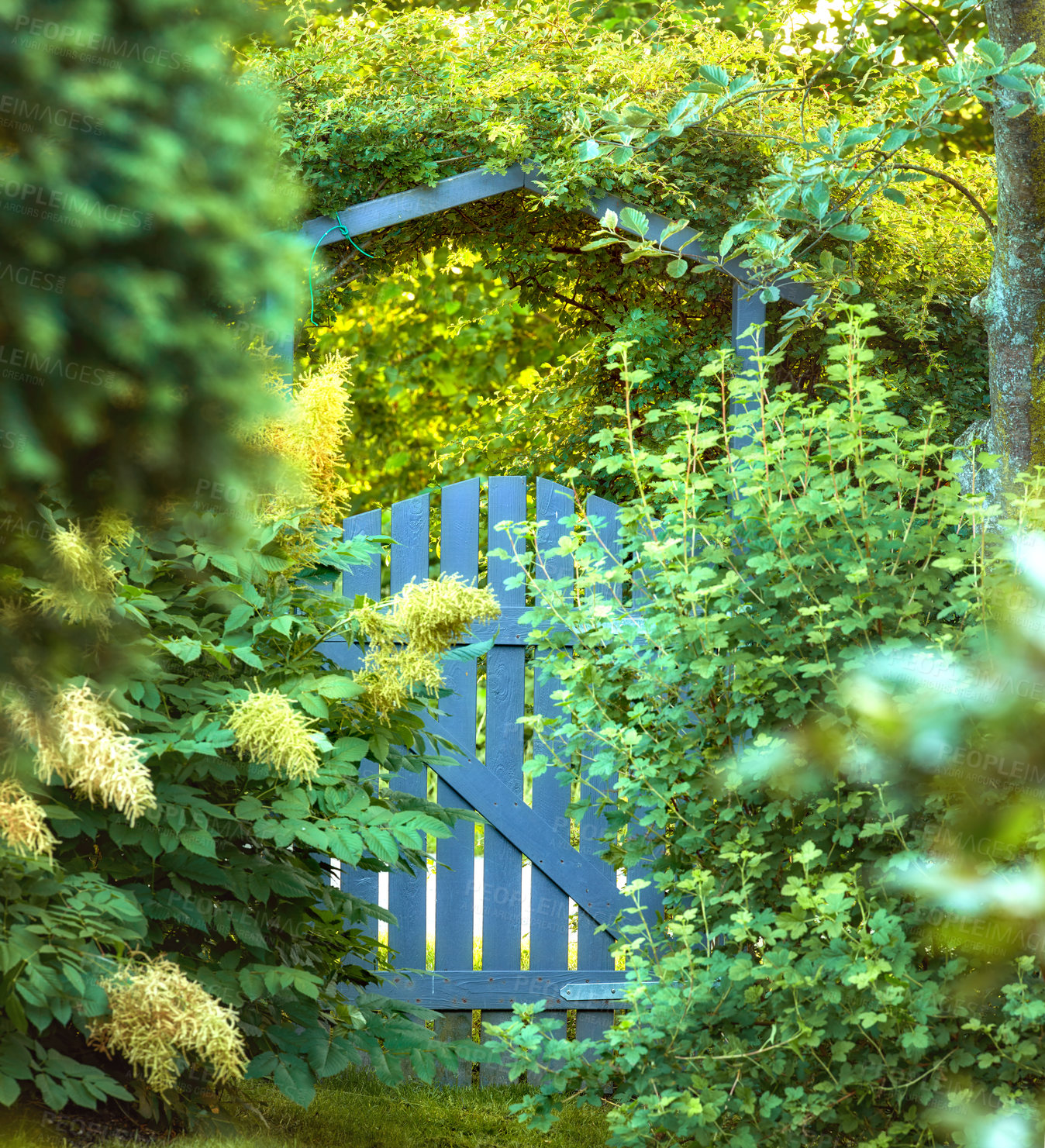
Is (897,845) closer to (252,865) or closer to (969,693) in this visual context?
(252,865)

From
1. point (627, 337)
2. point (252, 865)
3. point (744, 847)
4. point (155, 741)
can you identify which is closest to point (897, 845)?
point (744, 847)

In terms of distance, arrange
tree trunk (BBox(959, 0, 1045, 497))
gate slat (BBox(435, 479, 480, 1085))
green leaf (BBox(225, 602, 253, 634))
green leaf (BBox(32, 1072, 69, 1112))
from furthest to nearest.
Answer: gate slat (BBox(435, 479, 480, 1085)) → tree trunk (BBox(959, 0, 1045, 497)) → green leaf (BBox(225, 602, 253, 634)) → green leaf (BBox(32, 1072, 69, 1112))

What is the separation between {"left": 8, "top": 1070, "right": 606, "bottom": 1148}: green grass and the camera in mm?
2691

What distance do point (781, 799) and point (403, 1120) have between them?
1.38 m

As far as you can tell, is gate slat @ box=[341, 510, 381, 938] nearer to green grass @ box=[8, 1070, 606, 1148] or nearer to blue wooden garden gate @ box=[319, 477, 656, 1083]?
blue wooden garden gate @ box=[319, 477, 656, 1083]

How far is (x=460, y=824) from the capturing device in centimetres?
346

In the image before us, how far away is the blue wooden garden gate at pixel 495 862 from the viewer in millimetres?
3438

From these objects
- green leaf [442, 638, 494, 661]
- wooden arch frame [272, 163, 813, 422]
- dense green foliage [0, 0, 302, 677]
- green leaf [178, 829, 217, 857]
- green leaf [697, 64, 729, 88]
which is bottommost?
dense green foliage [0, 0, 302, 677]

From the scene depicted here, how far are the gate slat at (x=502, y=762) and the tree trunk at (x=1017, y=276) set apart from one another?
4.51 feet

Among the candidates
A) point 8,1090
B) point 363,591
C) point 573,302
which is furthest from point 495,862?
point 573,302

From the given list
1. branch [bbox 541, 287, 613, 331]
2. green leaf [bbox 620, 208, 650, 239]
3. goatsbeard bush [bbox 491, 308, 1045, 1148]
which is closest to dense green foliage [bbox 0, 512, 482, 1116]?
goatsbeard bush [bbox 491, 308, 1045, 1148]

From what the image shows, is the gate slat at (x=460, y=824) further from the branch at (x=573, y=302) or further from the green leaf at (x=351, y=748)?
the branch at (x=573, y=302)

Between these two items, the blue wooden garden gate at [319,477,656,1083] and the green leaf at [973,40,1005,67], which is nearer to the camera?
the green leaf at [973,40,1005,67]

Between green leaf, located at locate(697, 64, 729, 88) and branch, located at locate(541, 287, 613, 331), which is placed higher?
branch, located at locate(541, 287, 613, 331)
